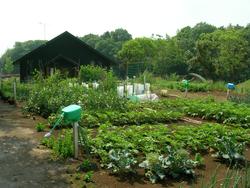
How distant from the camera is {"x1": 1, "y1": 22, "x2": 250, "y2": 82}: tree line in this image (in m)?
31.5

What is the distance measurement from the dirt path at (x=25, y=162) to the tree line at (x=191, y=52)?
493 inches

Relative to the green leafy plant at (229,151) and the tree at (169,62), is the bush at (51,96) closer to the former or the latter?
the green leafy plant at (229,151)

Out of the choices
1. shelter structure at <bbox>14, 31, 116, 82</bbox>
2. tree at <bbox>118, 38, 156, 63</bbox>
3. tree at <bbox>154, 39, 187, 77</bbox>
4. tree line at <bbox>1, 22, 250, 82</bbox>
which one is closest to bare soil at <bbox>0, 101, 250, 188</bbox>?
tree line at <bbox>1, 22, 250, 82</bbox>

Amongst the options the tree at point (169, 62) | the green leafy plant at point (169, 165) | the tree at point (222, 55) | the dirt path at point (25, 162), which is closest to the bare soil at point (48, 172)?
the dirt path at point (25, 162)

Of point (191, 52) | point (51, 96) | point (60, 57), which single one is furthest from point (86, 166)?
point (191, 52)

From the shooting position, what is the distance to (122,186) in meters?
5.21

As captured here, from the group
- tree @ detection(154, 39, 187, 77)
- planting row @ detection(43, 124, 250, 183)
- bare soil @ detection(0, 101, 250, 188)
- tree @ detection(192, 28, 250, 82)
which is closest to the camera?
bare soil @ detection(0, 101, 250, 188)

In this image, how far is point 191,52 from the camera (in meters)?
41.8

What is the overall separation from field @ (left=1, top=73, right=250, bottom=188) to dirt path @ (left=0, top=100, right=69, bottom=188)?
0.79ft

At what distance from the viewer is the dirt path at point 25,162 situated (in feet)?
17.3

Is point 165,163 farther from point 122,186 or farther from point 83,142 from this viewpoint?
point 83,142

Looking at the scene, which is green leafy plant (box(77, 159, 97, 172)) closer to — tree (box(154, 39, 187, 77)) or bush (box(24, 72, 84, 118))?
bush (box(24, 72, 84, 118))

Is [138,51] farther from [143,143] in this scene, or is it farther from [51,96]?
[143,143]

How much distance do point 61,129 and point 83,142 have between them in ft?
Result: 6.92
